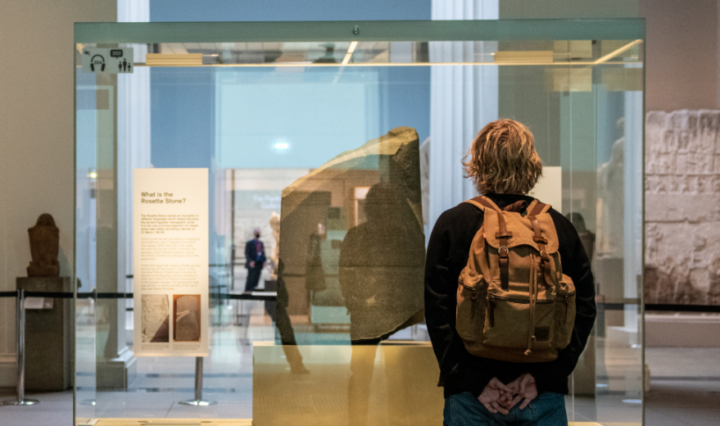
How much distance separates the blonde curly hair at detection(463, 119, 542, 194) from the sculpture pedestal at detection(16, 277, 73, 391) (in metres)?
4.97

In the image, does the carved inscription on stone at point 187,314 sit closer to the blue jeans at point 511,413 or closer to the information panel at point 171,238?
the information panel at point 171,238

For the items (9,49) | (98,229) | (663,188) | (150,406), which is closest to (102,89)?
(98,229)

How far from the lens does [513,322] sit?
5.72 feet

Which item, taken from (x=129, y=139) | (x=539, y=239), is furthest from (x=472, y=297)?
(x=129, y=139)

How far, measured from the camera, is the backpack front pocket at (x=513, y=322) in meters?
1.74

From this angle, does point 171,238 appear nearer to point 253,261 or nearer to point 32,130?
point 253,261

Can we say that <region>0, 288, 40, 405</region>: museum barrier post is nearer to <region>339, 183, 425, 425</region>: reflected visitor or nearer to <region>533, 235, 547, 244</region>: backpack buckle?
<region>339, 183, 425, 425</region>: reflected visitor

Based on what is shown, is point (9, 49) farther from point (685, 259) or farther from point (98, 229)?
point (685, 259)

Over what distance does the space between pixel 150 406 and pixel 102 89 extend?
1636mm

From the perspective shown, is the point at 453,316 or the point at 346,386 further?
the point at 346,386

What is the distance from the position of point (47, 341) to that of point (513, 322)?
17.1ft

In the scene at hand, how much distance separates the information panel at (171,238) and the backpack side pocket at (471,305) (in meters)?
1.81

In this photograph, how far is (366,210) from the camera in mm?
3238

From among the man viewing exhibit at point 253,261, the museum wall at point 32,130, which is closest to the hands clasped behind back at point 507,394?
the man viewing exhibit at point 253,261
